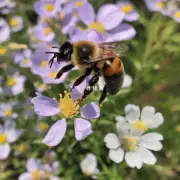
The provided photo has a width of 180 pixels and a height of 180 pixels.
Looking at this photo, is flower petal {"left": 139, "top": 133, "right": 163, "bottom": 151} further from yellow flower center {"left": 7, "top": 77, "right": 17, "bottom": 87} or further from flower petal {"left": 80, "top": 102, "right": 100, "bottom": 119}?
yellow flower center {"left": 7, "top": 77, "right": 17, "bottom": 87}

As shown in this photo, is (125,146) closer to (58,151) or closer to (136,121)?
(136,121)

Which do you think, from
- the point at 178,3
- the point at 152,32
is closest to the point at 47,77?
the point at 152,32

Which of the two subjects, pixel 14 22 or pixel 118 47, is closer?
pixel 118 47

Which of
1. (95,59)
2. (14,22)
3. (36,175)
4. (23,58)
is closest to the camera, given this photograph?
(95,59)

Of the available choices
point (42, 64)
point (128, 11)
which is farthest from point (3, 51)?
point (128, 11)

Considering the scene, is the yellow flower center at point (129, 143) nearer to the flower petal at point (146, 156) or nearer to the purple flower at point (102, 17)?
the flower petal at point (146, 156)

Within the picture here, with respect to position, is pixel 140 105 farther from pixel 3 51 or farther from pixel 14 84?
pixel 3 51

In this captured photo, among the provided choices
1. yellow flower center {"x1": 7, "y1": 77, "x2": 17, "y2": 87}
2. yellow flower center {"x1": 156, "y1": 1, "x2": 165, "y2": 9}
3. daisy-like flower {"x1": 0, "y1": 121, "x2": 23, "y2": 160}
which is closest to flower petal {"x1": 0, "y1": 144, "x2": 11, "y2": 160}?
daisy-like flower {"x1": 0, "y1": 121, "x2": 23, "y2": 160}
